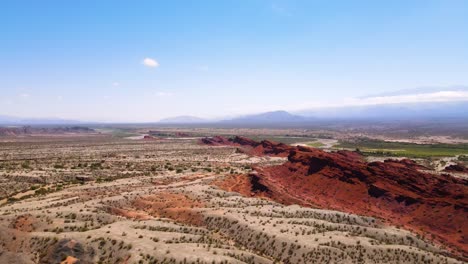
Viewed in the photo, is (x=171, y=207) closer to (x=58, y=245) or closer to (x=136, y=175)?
(x=58, y=245)

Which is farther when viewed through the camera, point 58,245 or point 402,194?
point 402,194

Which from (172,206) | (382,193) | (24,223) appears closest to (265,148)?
(382,193)

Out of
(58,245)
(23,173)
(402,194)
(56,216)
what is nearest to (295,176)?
(402,194)

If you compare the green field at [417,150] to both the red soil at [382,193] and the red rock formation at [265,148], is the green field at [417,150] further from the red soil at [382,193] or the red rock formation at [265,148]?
the red soil at [382,193]

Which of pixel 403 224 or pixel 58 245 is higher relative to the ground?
pixel 58 245

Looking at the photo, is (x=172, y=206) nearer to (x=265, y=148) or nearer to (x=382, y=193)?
(x=382, y=193)

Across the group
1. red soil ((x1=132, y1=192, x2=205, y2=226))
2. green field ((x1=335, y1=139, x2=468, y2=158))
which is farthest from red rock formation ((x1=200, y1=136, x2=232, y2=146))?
red soil ((x1=132, y1=192, x2=205, y2=226))
